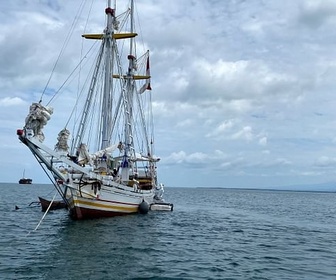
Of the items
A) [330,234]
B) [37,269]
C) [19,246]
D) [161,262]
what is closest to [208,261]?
[161,262]

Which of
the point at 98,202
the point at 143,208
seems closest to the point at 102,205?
the point at 98,202

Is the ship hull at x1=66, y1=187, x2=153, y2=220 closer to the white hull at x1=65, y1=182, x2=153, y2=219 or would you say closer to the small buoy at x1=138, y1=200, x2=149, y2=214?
the white hull at x1=65, y1=182, x2=153, y2=219

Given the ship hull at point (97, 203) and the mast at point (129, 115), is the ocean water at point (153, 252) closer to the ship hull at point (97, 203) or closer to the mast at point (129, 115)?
the ship hull at point (97, 203)

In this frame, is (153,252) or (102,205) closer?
(153,252)

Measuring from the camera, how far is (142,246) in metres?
25.6

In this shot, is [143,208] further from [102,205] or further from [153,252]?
[153,252]

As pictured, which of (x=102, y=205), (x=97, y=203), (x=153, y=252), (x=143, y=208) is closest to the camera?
(x=153, y=252)

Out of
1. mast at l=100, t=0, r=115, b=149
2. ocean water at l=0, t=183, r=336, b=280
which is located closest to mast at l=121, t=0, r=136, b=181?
mast at l=100, t=0, r=115, b=149

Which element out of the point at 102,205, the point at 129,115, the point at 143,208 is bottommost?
the point at 143,208

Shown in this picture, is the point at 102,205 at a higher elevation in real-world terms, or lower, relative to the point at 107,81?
lower

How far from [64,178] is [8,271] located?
1611 centimetres

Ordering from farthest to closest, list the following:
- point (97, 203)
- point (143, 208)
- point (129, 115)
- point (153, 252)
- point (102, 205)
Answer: point (129, 115)
point (143, 208)
point (102, 205)
point (97, 203)
point (153, 252)

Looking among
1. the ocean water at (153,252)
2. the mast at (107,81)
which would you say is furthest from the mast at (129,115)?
the ocean water at (153,252)

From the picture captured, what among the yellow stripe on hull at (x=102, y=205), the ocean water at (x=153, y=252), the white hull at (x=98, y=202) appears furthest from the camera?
the yellow stripe on hull at (x=102, y=205)
